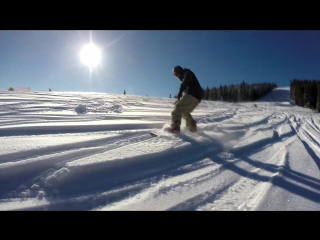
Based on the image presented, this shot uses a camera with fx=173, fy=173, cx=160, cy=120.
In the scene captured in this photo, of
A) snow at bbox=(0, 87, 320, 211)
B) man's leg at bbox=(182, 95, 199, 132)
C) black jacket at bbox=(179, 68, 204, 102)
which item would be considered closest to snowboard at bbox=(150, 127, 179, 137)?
snow at bbox=(0, 87, 320, 211)

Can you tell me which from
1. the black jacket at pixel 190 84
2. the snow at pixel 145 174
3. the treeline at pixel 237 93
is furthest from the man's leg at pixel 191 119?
the treeline at pixel 237 93

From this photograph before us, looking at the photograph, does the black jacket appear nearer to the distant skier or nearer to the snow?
the distant skier

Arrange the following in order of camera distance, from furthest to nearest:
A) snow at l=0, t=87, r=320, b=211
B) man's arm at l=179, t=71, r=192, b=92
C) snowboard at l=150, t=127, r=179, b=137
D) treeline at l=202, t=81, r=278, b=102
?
treeline at l=202, t=81, r=278, b=102
man's arm at l=179, t=71, r=192, b=92
snowboard at l=150, t=127, r=179, b=137
snow at l=0, t=87, r=320, b=211

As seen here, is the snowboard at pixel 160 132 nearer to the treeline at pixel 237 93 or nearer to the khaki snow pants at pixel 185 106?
the khaki snow pants at pixel 185 106

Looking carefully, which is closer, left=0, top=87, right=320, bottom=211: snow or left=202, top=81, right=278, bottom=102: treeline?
left=0, top=87, right=320, bottom=211: snow

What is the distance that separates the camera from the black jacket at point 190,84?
3.92 m

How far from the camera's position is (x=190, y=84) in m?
3.96

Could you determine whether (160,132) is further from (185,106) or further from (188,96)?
(188,96)

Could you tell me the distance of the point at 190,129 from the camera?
3.99 m

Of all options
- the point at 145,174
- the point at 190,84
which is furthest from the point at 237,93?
the point at 145,174

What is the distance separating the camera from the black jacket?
12.9ft
